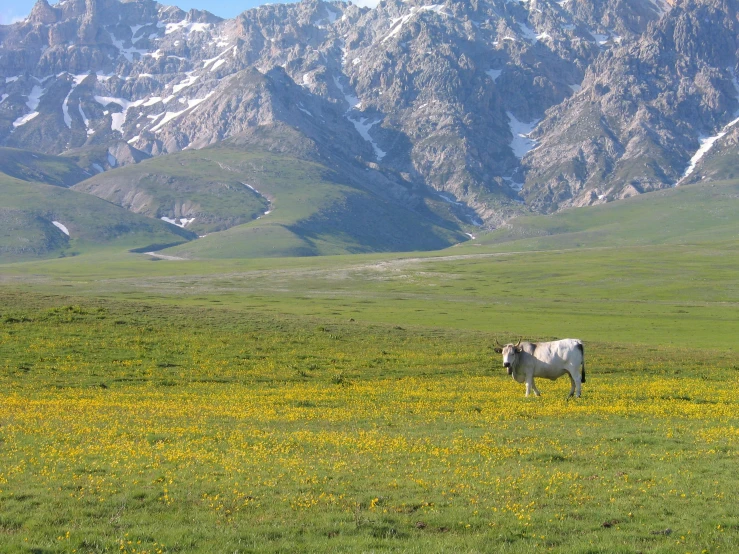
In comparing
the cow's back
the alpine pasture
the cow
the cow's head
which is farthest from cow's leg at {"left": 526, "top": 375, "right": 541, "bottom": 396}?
the alpine pasture

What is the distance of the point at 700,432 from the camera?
2525 cm

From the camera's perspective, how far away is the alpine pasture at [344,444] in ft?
50.8

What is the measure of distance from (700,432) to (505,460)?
820 cm

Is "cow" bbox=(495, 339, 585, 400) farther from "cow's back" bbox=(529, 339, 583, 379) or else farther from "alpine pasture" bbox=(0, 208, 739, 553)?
"alpine pasture" bbox=(0, 208, 739, 553)

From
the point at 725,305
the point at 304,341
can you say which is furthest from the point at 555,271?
the point at 304,341

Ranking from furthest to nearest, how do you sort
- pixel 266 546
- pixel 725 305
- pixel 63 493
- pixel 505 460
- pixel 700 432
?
pixel 725 305 → pixel 700 432 → pixel 505 460 → pixel 63 493 → pixel 266 546

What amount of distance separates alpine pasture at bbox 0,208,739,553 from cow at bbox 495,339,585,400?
49.4 inches

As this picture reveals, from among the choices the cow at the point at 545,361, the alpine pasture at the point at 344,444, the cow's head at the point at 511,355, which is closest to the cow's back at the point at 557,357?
the cow at the point at 545,361

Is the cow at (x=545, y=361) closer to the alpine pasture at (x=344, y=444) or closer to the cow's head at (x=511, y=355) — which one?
the cow's head at (x=511, y=355)

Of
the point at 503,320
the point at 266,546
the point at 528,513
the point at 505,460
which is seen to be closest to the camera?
the point at 266,546

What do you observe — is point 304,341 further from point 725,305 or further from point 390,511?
point 725,305

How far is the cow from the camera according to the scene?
35.8 metres

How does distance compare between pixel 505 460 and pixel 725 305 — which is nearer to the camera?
pixel 505 460

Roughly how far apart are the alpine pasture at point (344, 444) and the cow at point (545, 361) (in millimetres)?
1254
